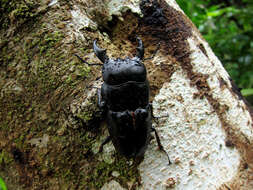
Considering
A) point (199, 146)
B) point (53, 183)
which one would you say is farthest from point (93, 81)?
point (199, 146)

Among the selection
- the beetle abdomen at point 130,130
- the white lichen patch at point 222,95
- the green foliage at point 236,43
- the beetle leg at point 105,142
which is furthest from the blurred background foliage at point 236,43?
the beetle leg at point 105,142

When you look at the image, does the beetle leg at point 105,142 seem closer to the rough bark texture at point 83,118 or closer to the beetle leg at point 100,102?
the rough bark texture at point 83,118

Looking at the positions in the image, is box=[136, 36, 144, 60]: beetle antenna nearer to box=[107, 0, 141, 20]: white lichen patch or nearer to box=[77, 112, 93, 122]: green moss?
box=[107, 0, 141, 20]: white lichen patch

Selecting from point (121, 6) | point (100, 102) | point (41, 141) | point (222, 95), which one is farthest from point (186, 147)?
point (121, 6)

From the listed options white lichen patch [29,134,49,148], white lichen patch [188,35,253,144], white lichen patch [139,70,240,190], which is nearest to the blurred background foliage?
white lichen patch [188,35,253,144]

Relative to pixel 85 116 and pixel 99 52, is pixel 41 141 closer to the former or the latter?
pixel 85 116

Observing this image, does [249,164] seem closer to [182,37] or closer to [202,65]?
[202,65]
